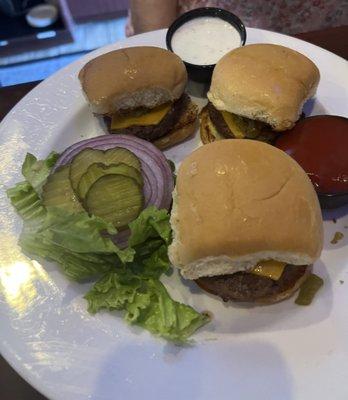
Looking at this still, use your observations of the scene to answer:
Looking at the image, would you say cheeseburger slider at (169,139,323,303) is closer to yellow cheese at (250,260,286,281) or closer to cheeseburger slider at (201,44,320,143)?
yellow cheese at (250,260,286,281)

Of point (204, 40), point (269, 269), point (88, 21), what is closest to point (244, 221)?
point (269, 269)

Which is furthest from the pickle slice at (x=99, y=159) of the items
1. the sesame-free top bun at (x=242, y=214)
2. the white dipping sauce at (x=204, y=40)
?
the white dipping sauce at (x=204, y=40)

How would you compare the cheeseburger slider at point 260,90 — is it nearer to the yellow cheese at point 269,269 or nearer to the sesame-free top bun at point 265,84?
the sesame-free top bun at point 265,84

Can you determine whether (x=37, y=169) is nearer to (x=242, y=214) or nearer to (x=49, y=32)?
(x=242, y=214)

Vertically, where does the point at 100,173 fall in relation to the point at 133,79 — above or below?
below

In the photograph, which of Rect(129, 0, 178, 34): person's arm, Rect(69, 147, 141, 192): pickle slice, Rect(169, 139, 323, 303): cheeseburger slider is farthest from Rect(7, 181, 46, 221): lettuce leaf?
Rect(129, 0, 178, 34): person's arm

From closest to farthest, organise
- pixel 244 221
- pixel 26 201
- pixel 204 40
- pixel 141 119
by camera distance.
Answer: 1. pixel 244 221
2. pixel 26 201
3. pixel 141 119
4. pixel 204 40
